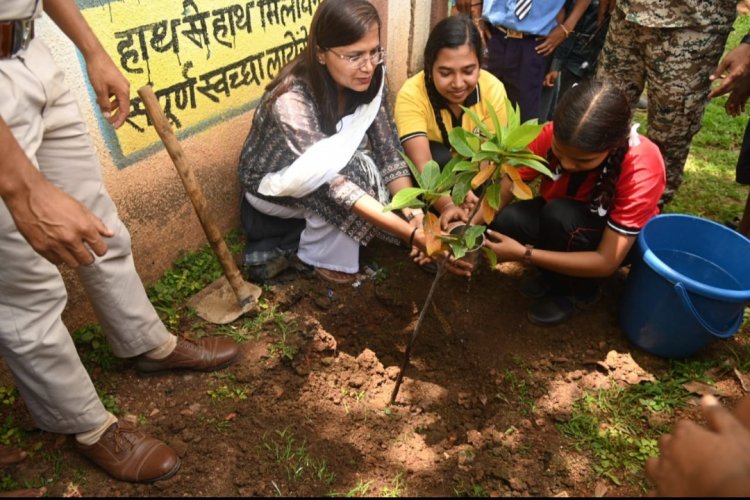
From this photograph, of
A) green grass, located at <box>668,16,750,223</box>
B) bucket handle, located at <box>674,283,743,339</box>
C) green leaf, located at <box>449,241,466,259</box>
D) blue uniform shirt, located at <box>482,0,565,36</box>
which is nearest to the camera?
green leaf, located at <box>449,241,466,259</box>

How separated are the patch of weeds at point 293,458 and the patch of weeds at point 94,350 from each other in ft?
2.36

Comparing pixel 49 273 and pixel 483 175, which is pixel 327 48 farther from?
pixel 49 273

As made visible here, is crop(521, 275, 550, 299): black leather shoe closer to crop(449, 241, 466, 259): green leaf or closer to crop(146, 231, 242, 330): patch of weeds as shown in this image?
crop(449, 241, 466, 259): green leaf

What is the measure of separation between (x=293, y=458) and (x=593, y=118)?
1.60m

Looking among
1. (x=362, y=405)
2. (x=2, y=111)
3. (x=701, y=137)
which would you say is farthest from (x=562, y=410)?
(x=701, y=137)

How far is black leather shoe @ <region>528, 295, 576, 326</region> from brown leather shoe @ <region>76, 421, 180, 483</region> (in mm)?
1618

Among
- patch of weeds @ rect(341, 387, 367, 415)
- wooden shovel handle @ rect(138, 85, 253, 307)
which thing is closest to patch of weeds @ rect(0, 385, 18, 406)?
wooden shovel handle @ rect(138, 85, 253, 307)

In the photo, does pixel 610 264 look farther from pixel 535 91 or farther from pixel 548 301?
pixel 535 91

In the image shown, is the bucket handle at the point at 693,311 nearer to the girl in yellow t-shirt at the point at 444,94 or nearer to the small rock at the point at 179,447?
the girl in yellow t-shirt at the point at 444,94

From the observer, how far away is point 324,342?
2324 mm

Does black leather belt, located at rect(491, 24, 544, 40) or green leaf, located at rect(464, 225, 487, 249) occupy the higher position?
black leather belt, located at rect(491, 24, 544, 40)

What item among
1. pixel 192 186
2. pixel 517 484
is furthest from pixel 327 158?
pixel 517 484

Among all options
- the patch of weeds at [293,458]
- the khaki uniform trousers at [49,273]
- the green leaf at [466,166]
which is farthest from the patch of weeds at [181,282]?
the green leaf at [466,166]

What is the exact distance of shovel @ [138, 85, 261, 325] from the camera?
6.86 ft
